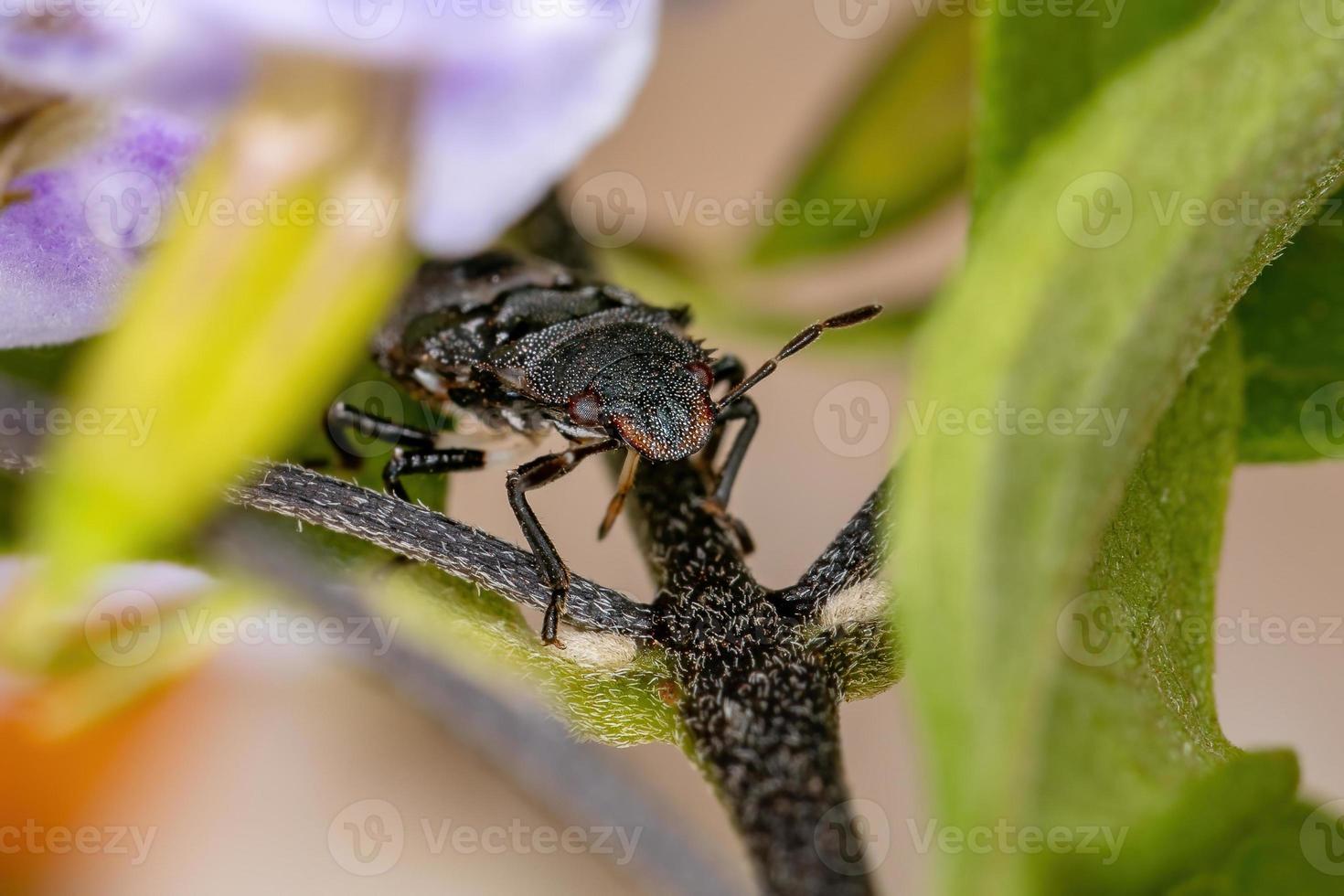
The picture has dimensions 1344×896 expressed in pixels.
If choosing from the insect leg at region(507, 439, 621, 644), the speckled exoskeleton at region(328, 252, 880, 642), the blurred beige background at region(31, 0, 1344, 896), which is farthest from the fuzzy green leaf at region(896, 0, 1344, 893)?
the blurred beige background at region(31, 0, 1344, 896)

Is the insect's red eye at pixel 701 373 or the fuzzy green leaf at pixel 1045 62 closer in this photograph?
the fuzzy green leaf at pixel 1045 62

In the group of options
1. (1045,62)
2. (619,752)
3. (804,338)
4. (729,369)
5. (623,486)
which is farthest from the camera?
(619,752)

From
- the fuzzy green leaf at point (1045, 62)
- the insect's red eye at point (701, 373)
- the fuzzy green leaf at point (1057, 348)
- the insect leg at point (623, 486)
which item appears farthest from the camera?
the insect's red eye at point (701, 373)

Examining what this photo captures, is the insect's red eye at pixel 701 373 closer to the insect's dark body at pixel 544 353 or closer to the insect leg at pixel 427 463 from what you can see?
the insect's dark body at pixel 544 353

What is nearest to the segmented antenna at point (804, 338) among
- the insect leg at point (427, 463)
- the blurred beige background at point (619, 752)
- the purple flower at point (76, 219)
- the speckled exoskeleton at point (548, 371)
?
the speckled exoskeleton at point (548, 371)

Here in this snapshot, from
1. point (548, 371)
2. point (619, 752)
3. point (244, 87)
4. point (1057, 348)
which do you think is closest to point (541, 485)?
point (548, 371)

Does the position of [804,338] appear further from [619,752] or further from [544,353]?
[619,752]

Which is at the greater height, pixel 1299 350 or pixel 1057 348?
pixel 1299 350
